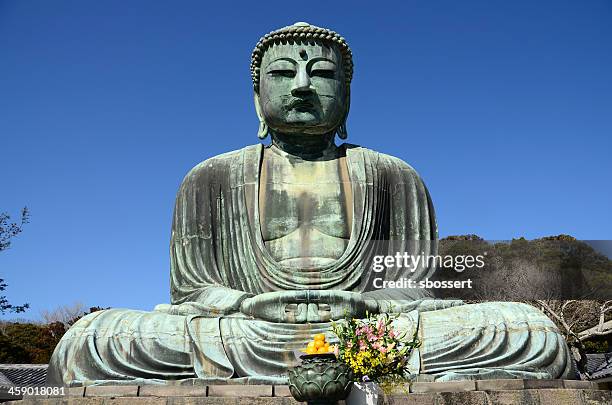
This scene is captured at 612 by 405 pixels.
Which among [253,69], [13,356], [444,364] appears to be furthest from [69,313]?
[444,364]

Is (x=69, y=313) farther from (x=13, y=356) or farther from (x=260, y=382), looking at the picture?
(x=260, y=382)

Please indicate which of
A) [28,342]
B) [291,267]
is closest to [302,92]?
[291,267]

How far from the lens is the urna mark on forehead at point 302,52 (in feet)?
28.9

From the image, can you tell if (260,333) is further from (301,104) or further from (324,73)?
(324,73)

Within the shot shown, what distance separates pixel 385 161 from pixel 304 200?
1267 millimetres

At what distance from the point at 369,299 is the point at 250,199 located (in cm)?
202

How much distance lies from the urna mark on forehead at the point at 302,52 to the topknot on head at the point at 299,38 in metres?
0.06

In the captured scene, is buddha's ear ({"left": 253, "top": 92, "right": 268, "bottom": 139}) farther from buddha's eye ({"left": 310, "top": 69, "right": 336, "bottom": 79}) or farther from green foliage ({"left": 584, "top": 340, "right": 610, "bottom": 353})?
green foliage ({"left": 584, "top": 340, "right": 610, "bottom": 353})

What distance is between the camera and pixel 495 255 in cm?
2327

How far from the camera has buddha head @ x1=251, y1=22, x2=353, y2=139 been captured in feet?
28.6

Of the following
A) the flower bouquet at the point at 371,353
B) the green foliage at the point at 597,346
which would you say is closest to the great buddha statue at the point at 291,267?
the flower bouquet at the point at 371,353

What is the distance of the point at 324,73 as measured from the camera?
8.80 m

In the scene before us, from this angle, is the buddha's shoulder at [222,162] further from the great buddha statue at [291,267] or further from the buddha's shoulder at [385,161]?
the buddha's shoulder at [385,161]

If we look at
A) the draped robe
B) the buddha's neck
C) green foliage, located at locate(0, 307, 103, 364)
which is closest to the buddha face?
the buddha's neck
